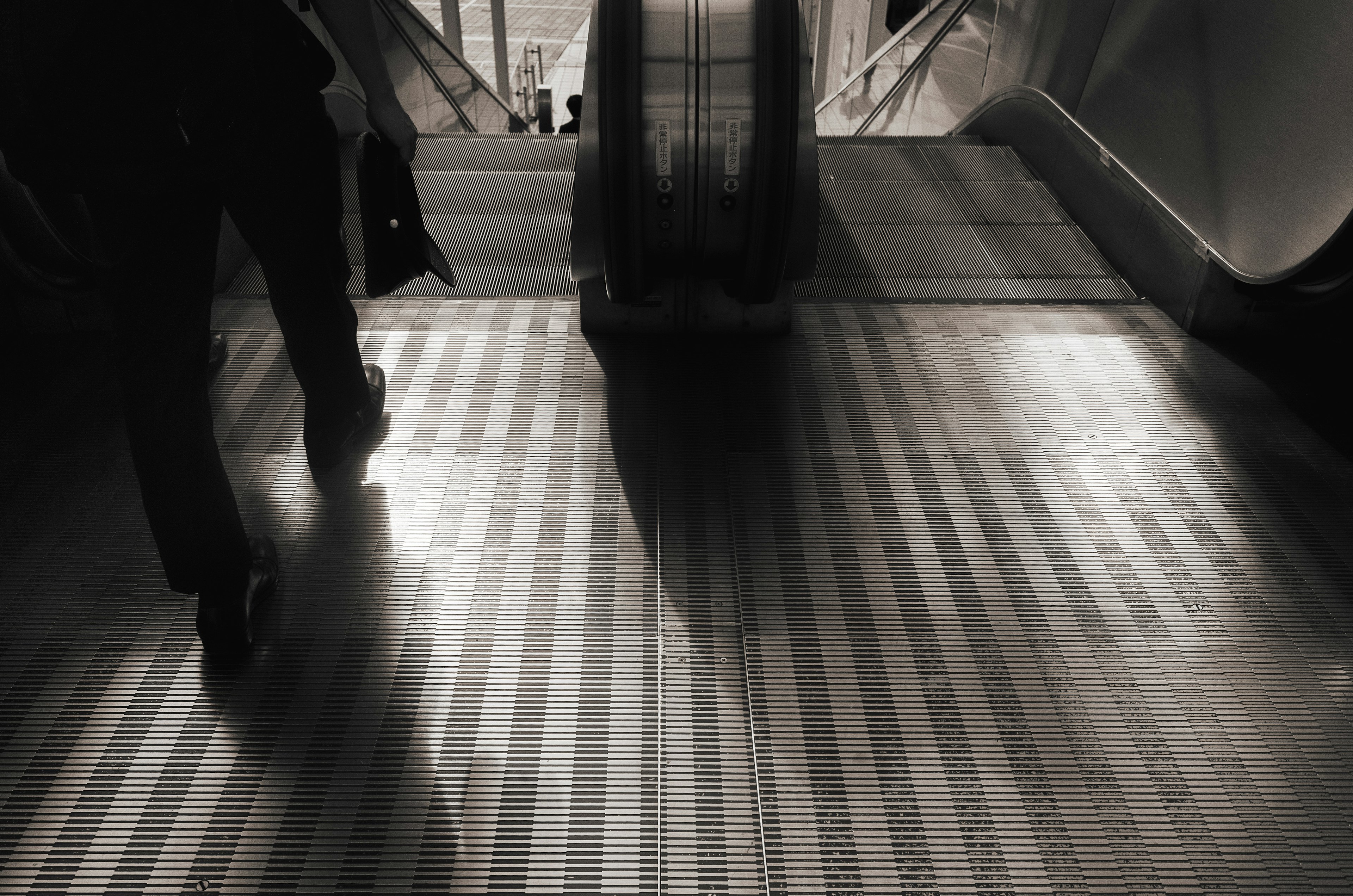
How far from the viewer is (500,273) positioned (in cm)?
466

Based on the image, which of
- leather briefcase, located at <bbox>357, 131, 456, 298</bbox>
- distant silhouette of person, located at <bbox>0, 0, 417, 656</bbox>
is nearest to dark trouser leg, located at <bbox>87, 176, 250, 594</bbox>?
distant silhouette of person, located at <bbox>0, 0, 417, 656</bbox>

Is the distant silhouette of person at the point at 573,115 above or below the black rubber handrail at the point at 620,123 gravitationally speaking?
below

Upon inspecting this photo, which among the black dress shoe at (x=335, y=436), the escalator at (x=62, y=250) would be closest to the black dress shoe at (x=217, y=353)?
the escalator at (x=62, y=250)

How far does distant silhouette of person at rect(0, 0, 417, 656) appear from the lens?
188 cm

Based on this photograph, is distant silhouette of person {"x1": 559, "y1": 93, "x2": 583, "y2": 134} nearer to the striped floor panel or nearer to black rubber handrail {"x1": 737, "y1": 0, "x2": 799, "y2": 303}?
black rubber handrail {"x1": 737, "y1": 0, "x2": 799, "y2": 303}

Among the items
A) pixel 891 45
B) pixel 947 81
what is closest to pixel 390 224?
pixel 947 81

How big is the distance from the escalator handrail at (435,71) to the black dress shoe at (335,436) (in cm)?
579

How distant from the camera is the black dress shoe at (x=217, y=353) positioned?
3.70 meters

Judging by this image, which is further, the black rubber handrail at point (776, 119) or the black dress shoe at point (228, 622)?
the black rubber handrail at point (776, 119)

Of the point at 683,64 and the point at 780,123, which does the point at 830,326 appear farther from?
the point at 683,64

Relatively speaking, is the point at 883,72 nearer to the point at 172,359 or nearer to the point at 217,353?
the point at 217,353

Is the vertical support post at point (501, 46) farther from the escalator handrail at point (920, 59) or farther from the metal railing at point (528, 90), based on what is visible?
the escalator handrail at point (920, 59)

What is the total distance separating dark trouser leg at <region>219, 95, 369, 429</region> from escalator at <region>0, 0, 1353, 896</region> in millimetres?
362

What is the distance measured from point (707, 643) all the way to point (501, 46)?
18543 millimetres
